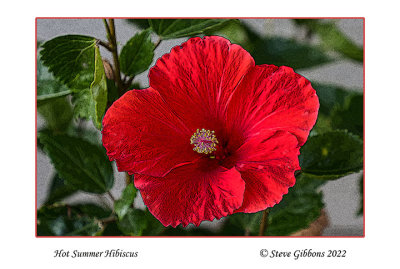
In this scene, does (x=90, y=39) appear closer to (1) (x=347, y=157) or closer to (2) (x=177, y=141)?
(2) (x=177, y=141)

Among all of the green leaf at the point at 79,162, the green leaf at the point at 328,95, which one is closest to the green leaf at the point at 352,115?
the green leaf at the point at 328,95

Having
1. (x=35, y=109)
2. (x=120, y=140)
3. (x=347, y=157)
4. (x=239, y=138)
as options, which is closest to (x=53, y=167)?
→ (x=35, y=109)

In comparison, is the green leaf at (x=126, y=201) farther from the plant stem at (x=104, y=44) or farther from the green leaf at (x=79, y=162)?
the plant stem at (x=104, y=44)

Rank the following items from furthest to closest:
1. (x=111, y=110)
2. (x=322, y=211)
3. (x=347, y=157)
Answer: (x=322, y=211) → (x=347, y=157) → (x=111, y=110)

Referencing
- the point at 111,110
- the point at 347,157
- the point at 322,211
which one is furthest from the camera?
the point at 322,211

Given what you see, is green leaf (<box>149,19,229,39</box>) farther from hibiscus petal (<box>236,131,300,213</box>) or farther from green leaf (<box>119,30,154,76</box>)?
hibiscus petal (<box>236,131,300,213</box>)

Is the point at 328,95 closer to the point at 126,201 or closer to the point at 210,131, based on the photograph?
the point at 210,131
